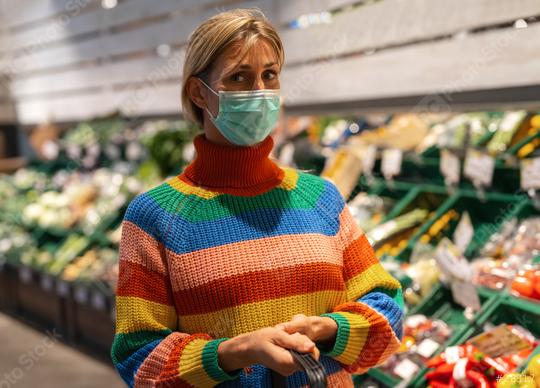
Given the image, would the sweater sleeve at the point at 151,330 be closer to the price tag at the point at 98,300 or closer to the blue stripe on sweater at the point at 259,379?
the blue stripe on sweater at the point at 259,379

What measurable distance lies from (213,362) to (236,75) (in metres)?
0.62

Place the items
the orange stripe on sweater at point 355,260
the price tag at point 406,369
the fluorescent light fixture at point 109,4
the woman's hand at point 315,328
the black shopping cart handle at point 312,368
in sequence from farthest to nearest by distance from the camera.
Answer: the fluorescent light fixture at point 109,4
the price tag at point 406,369
the orange stripe on sweater at point 355,260
the woman's hand at point 315,328
the black shopping cart handle at point 312,368

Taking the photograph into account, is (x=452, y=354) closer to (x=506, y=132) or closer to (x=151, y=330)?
(x=151, y=330)

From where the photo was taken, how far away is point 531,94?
300 centimetres

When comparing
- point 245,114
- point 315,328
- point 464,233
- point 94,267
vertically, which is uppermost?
point 245,114

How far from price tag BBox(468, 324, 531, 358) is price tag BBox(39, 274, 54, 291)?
3.92 meters

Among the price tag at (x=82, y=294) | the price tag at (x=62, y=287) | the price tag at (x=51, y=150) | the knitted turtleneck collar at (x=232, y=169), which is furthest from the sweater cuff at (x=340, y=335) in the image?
the price tag at (x=51, y=150)

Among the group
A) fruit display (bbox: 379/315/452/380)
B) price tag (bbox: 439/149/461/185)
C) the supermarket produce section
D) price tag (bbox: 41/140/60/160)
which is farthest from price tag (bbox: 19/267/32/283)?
fruit display (bbox: 379/315/452/380)

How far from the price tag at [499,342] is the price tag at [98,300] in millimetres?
2966

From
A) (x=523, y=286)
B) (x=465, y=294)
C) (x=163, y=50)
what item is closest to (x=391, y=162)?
(x=465, y=294)

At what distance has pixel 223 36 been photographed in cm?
130

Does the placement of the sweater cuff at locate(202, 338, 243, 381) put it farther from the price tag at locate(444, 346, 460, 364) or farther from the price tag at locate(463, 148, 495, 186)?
the price tag at locate(463, 148, 495, 186)

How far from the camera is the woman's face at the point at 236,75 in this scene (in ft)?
4.30

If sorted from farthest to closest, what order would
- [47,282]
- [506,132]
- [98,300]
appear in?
[47,282] → [98,300] → [506,132]
